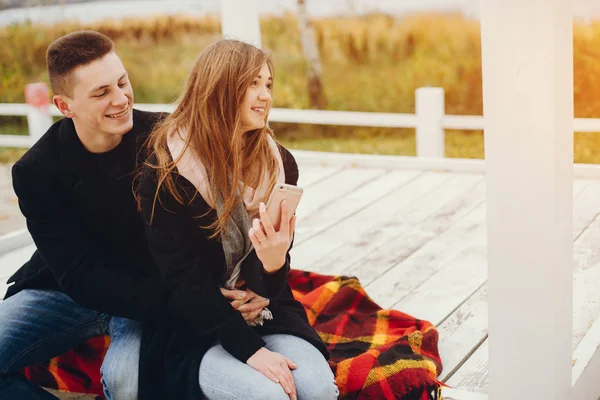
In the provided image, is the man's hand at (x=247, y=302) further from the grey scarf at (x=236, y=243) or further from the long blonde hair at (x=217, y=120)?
the long blonde hair at (x=217, y=120)

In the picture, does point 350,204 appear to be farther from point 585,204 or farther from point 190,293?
point 190,293

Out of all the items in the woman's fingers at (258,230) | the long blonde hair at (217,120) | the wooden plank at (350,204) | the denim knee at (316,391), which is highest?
the long blonde hair at (217,120)

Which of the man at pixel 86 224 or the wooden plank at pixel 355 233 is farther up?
the man at pixel 86 224

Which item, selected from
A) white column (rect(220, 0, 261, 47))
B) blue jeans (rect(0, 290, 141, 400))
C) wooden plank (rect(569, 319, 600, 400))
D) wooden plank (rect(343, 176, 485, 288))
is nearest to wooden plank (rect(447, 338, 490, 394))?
wooden plank (rect(569, 319, 600, 400))

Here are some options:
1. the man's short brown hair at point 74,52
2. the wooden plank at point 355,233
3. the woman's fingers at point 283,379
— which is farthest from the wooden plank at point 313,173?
the woman's fingers at point 283,379

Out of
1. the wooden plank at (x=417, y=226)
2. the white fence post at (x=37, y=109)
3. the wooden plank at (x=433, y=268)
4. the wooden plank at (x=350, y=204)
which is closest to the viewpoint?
the wooden plank at (x=433, y=268)

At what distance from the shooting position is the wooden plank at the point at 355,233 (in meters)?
3.82

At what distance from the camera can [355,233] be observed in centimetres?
420

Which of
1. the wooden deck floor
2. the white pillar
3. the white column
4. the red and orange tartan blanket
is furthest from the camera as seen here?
the white column

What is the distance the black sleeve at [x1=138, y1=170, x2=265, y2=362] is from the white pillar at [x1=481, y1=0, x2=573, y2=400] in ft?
2.10

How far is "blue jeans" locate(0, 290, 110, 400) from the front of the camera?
243cm

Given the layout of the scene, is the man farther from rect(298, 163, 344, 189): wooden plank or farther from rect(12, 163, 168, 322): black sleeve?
rect(298, 163, 344, 189): wooden plank

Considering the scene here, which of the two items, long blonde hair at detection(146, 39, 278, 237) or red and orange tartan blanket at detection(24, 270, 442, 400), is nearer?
long blonde hair at detection(146, 39, 278, 237)

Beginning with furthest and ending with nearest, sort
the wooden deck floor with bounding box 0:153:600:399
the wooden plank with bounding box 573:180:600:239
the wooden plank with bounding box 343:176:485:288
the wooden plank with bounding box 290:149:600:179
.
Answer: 1. the wooden plank with bounding box 290:149:600:179
2. the wooden plank with bounding box 573:180:600:239
3. the wooden plank with bounding box 343:176:485:288
4. the wooden deck floor with bounding box 0:153:600:399
